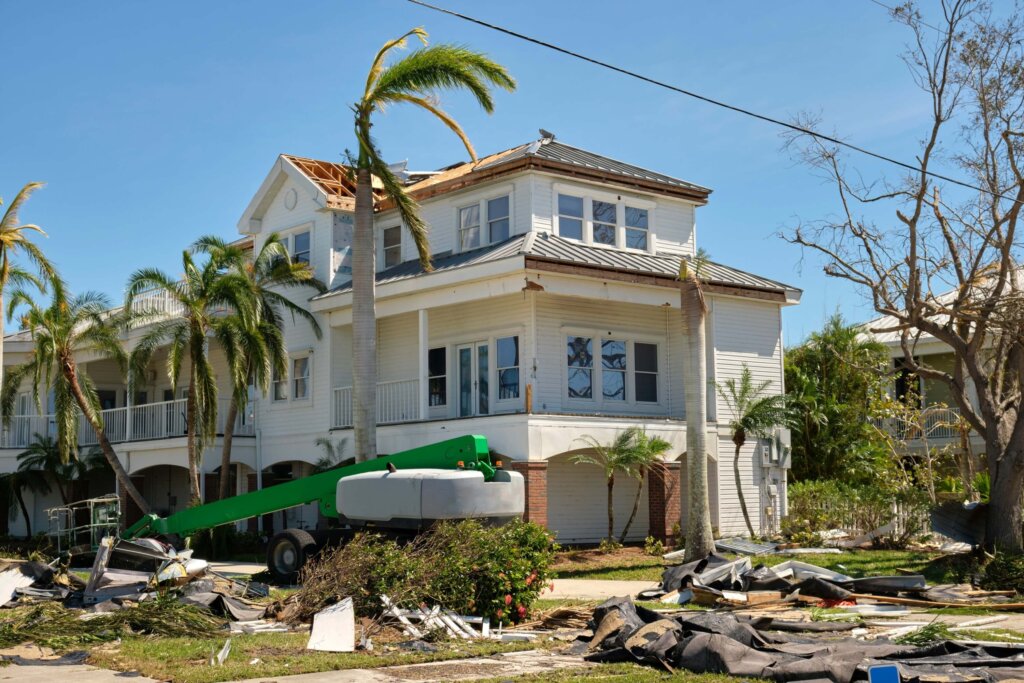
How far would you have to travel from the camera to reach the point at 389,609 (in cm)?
1382

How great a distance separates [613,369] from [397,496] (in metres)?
11.4

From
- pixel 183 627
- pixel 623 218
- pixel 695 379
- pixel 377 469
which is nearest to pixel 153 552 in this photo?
pixel 377 469

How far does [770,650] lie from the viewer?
11414 millimetres

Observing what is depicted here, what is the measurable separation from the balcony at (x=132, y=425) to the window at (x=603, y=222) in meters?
11.4

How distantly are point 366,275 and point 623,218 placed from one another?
8.54 m

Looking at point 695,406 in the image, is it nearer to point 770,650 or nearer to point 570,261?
point 570,261

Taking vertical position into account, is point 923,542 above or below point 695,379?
below

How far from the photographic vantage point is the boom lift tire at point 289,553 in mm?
19312

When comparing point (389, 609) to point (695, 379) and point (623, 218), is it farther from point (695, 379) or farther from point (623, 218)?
point (623, 218)

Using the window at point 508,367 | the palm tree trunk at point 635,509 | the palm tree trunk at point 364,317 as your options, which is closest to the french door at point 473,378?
the window at point 508,367

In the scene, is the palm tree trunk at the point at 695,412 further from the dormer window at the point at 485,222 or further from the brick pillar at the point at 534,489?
the dormer window at the point at 485,222

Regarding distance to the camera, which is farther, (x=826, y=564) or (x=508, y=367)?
(x=508, y=367)

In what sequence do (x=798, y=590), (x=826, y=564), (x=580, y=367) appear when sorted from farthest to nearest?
(x=580, y=367), (x=826, y=564), (x=798, y=590)

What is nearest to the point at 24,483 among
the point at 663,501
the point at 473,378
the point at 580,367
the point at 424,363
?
the point at 424,363
